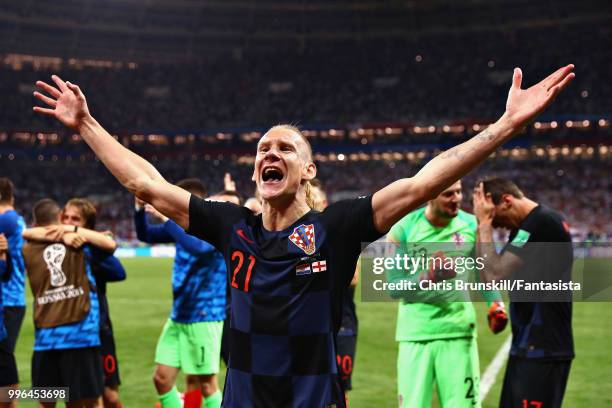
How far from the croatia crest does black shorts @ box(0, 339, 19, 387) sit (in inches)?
149

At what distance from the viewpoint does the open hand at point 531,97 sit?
247 cm

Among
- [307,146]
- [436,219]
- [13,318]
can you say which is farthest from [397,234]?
[13,318]

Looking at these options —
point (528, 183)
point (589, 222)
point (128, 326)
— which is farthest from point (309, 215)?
point (528, 183)

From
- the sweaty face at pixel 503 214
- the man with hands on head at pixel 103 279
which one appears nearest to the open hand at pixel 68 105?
the man with hands on head at pixel 103 279

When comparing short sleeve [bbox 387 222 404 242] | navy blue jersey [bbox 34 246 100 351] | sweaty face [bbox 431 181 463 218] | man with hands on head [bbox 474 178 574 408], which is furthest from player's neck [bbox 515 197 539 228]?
navy blue jersey [bbox 34 246 100 351]

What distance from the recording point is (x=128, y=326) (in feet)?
42.2

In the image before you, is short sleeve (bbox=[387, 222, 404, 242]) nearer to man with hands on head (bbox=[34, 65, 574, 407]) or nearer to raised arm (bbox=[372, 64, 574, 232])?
man with hands on head (bbox=[34, 65, 574, 407])

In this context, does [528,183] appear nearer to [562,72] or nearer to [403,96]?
[403,96]

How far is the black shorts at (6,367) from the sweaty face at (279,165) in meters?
3.69

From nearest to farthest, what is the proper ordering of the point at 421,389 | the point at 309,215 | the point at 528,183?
1. the point at 309,215
2. the point at 421,389
3. the point at 528,183

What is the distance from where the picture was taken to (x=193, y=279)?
577 centimetres

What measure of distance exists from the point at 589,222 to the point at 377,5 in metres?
24.4

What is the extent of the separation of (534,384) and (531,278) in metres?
0.70

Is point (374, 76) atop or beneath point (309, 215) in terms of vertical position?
atop
